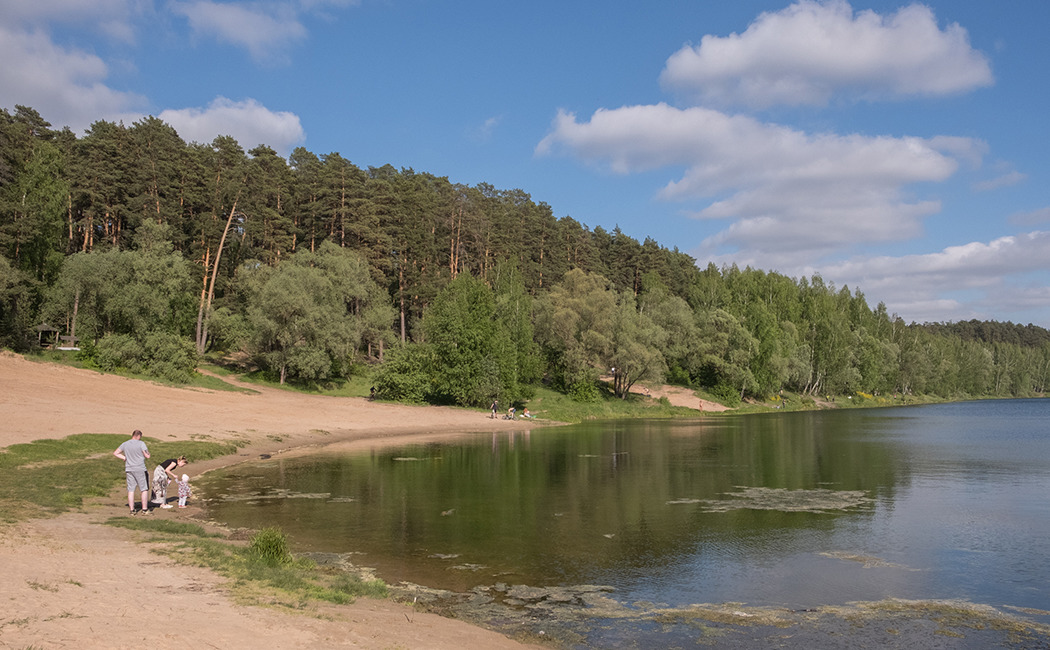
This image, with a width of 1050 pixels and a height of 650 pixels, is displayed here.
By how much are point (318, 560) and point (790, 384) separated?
114 meters

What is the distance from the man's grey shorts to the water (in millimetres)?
2582

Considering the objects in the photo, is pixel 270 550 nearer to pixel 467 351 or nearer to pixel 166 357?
pixel 166 357

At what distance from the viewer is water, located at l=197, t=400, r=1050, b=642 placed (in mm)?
17375

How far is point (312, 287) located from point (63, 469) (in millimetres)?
47869

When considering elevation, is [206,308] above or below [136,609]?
above

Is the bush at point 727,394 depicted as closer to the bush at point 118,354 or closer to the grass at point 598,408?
the grass at point 598,408

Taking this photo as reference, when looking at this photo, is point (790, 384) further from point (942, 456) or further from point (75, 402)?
point (75, 402)

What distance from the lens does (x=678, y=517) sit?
25.0 metres

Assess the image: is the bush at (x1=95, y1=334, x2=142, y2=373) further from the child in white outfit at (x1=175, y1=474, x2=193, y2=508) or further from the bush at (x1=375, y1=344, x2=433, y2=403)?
the child in white outfit at (x1=175, y1=474, x2=193, y2=508)

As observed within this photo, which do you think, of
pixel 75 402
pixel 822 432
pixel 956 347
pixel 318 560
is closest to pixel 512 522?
pixel 318 560

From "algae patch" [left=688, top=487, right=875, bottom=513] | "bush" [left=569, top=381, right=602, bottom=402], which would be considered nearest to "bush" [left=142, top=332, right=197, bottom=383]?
"bush" [left=569, top=381, right=602, bottom=402]

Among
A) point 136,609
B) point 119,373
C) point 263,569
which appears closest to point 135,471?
point 263,569

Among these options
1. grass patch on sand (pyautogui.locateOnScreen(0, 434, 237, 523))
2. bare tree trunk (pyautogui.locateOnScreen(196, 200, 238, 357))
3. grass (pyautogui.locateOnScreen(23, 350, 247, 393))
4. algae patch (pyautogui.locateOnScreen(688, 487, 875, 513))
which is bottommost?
algae patch (pyautogui.locateOnScreen(688, 487, 875, 513))

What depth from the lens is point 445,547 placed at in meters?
20.1
